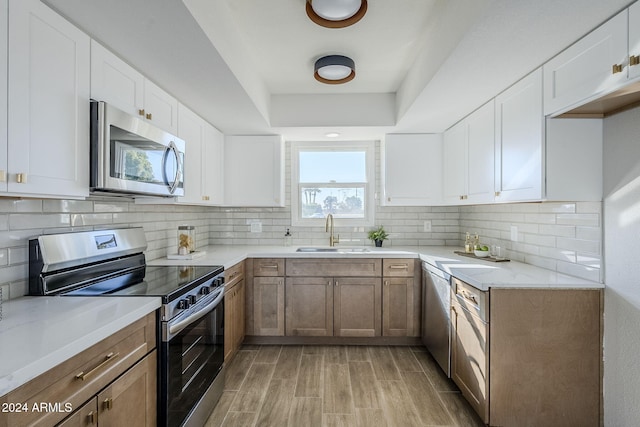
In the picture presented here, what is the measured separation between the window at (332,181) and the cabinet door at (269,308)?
95 centimetres

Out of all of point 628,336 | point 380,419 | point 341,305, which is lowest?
point 380,419

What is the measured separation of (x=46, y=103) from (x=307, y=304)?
7.94ft

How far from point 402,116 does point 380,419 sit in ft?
7.63

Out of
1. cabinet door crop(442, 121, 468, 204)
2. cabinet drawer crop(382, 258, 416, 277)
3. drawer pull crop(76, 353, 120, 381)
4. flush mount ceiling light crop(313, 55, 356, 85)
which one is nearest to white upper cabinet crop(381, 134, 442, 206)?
cabinet door crop(442, 121, 468, 204)

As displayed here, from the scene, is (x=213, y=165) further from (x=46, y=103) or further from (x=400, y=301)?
(x=400, y=301)

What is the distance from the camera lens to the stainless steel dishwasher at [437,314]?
95.1 inches

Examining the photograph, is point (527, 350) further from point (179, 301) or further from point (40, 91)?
point (40, 91)

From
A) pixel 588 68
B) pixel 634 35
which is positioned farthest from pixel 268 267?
pixel 634 35

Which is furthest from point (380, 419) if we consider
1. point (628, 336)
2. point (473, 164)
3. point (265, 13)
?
point (265, 13)

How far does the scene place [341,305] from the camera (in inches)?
120

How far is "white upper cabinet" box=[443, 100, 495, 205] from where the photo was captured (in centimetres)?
243

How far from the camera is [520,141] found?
2.03 meters

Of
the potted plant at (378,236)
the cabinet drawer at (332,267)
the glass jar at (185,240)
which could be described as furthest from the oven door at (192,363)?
the potted plant at (378,236)

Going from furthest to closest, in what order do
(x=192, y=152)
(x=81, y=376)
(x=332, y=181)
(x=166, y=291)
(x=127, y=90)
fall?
(x=332, y=181), (x=192, y=152), (x=127, y=90), (x=166, y=291), (x=81, y=376)
